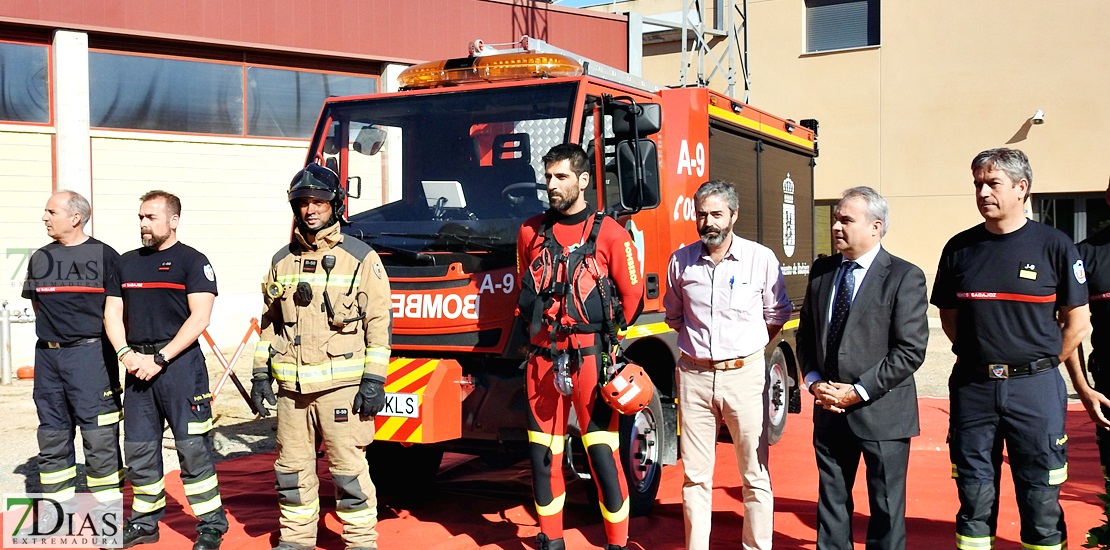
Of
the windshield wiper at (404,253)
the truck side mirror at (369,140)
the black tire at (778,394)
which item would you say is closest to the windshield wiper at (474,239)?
the windshield wiper at (404,253)

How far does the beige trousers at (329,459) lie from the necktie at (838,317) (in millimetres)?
2281

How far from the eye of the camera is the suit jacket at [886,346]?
172 inches

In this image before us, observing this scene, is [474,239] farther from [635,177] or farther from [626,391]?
[626,391]

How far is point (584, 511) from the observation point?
6.37 metres

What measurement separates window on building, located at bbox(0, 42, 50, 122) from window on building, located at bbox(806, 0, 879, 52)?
14627 mm

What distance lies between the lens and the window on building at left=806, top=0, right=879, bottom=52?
20.9 meters

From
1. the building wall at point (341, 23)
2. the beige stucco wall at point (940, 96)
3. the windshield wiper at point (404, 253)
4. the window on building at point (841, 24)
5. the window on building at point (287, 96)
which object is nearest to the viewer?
the windshield wiper at point (404, 253)

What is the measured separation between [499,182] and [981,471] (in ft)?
9.95

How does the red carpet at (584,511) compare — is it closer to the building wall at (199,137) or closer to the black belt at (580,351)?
the black belt at (580,351)

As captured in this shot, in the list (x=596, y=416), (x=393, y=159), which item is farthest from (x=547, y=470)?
(x=393, y=159)

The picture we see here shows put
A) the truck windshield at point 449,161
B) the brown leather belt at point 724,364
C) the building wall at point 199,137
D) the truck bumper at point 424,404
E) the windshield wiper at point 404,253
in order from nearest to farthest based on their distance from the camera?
the brown leather belt at point 724,364
the truck bumper at point 424,404
the windshield wiper at point 404,253
the truck windshield at point 449,161
the building wall at point 199,137

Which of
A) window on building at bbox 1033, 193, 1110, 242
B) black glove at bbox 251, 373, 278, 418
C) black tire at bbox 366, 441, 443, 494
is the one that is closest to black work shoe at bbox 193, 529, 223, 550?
black glove at bbox 251, 373, 278, 418

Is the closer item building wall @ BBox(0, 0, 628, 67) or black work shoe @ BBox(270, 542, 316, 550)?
black work shoe @ BBox(270, 542, 316, 550)

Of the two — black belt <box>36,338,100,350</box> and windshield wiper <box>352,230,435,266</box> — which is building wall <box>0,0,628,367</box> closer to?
black belt <box>36,338,100,350</box>
